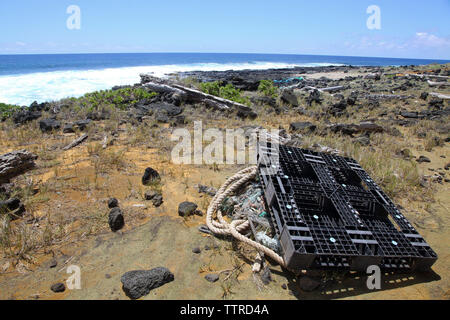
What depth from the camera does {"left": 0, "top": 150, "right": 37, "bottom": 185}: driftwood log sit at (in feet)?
13.3

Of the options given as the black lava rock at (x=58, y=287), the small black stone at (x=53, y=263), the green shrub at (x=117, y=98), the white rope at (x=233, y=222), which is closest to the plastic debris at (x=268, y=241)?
the white rope at (x=233, y=222)

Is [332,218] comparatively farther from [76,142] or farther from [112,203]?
[76,142]

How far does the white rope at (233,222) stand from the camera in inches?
105

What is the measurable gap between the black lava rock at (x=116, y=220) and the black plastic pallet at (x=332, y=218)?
1.91 m

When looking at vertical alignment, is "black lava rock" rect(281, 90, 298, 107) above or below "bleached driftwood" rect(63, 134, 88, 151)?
above

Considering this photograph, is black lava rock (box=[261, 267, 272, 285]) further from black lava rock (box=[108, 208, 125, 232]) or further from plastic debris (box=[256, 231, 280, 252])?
black lava rock (box=[108, 208, 125, 232])

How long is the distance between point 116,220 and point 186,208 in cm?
92

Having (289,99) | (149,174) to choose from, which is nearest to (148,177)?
(149,174)

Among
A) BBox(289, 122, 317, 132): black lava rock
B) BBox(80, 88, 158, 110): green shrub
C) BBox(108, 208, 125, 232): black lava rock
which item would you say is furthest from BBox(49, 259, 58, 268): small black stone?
BBox(80, 88, 158, 110): green shrub

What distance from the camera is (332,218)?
2.99 metres

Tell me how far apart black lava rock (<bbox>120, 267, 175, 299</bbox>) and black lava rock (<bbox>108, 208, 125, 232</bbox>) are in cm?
89

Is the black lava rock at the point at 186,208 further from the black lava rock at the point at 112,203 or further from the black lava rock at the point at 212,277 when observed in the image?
the black lava rock at the point at 212,277

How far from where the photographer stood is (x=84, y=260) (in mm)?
2656
